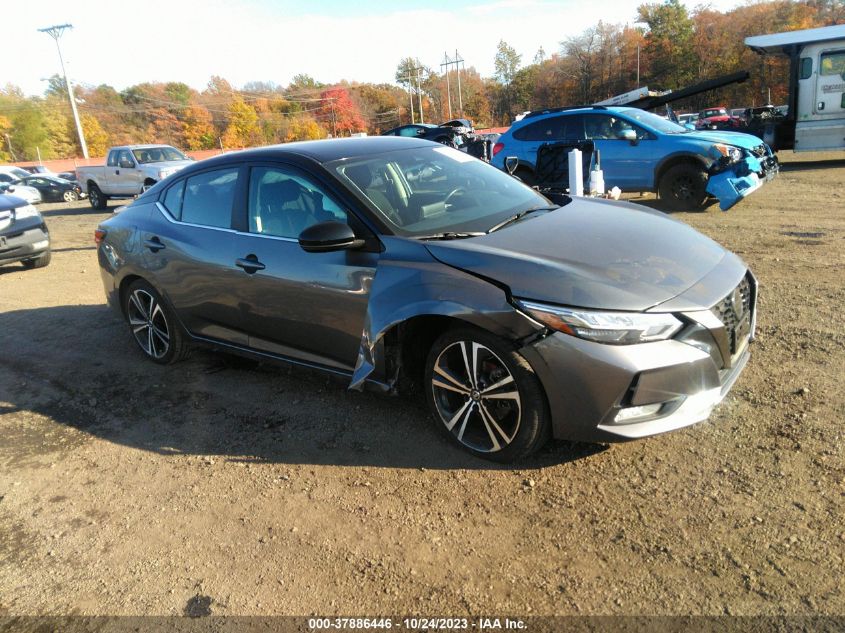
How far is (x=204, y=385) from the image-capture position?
15.5 ft

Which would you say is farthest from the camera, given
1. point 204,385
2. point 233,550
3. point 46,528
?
point 204,385

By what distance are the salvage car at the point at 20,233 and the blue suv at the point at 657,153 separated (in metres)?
7.80

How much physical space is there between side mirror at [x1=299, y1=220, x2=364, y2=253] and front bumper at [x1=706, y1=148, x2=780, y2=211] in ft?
26.6

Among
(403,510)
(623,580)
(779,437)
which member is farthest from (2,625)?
(779,437)

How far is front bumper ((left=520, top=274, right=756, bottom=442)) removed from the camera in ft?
9.02

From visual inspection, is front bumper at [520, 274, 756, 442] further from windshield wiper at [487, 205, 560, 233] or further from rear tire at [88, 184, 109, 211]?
rear tire at [88, 184, 109, 211]

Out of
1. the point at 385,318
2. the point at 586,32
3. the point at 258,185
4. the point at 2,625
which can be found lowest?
the point at 2,625

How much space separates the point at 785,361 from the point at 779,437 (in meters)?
1.10

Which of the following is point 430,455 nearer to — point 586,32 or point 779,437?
point 779,437

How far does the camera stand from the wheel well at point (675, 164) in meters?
10.1

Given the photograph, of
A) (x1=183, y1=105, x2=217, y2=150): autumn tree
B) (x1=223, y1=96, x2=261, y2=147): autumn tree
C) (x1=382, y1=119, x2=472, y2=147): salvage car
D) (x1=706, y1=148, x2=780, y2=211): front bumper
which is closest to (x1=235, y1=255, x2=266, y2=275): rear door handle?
(x1=706, y1=148, x2=780, y2=211): front bumper

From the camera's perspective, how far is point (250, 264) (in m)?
4.02

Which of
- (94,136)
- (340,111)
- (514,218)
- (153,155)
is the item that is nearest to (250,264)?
(514,218)

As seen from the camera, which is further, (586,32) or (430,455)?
(586,32)
